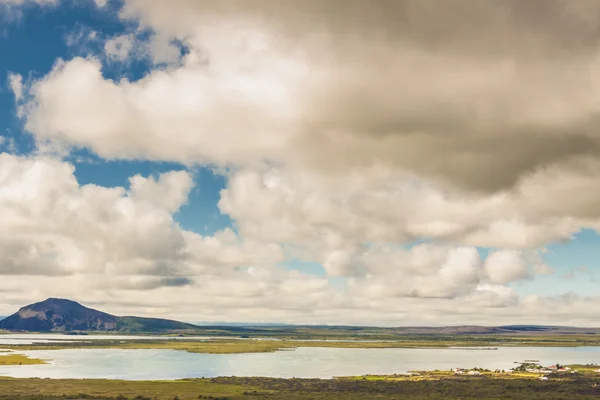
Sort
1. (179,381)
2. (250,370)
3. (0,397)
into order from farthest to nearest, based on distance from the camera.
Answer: (250,370)
(179,381)
(0,397)

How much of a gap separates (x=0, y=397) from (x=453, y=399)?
9076cm

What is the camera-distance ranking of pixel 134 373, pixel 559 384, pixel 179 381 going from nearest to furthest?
pixel 559 384
pixel 179 381
pixel 134 373

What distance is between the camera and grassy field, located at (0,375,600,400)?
375 feet

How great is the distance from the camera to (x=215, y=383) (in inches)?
5394

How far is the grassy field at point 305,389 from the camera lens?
4503 inches

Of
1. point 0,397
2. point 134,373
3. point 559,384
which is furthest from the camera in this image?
point 134,373

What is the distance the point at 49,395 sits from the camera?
111750 millimetres

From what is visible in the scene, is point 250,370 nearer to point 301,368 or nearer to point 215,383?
point 301,368

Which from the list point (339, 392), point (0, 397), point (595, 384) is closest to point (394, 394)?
point (339, 392)

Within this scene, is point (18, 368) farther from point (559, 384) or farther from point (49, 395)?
point (559, 384)

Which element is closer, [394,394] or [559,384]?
[394,394]

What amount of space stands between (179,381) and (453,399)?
6861cm

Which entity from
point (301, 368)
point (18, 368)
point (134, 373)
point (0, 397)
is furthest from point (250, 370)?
point (0, 397)

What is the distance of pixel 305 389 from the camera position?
12525 cm
